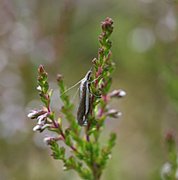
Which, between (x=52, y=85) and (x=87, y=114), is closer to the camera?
(x=87, y=114)

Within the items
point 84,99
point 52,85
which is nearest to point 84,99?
point 84,99

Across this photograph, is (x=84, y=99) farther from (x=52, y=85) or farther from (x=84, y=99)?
(x=52, y=85)

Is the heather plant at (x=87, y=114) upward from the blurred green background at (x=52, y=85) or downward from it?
downward

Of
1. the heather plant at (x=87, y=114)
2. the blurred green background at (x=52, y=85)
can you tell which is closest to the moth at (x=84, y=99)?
the heather plant at (x=87, y=114)

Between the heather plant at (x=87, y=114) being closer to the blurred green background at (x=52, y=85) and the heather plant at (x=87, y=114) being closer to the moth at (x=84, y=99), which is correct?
the moth at (x=84, y=99)

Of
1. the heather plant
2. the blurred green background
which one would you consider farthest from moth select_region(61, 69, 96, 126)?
the blurred green background

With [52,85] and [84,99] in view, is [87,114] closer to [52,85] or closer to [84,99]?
[84,99]

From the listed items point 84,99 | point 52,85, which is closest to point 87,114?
point 84,99

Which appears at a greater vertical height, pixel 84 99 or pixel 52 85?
pixel 52 85

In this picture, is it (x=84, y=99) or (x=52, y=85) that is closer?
(x=84, y=99)
